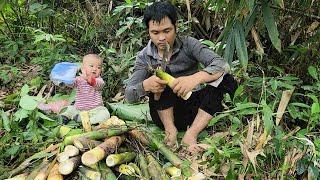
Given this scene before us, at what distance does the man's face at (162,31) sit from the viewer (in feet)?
8.73

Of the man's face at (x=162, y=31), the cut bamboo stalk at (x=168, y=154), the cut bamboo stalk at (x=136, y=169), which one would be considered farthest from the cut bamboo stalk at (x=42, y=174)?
the man's face at (x=162, y=31)

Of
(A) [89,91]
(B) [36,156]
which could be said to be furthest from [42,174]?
(A) [89,91]

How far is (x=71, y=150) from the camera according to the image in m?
2.26

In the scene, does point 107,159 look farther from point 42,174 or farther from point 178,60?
point 178,60

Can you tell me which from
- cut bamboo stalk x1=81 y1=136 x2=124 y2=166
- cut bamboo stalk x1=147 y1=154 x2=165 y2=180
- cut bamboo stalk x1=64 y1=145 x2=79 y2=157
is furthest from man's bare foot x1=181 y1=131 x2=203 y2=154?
cut bamboo stalk x1=64 y1=145 x2=79 y2=157

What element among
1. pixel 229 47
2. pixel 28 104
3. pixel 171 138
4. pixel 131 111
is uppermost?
pixel 229 47

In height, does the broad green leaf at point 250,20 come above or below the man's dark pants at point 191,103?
above

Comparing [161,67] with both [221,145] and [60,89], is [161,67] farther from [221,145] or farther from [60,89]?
[60,89]

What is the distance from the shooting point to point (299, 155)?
6.95ft

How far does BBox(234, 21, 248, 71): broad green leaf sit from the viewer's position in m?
2.62

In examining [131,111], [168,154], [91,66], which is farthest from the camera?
[131,111]

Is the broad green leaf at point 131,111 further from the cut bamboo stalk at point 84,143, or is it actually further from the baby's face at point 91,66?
the cut bamboo stalk at point 84,143

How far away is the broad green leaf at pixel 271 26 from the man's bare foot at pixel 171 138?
0.73 m

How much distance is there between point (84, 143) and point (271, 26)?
111cm
